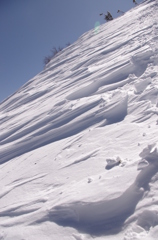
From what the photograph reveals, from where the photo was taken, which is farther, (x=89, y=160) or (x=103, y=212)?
(x=89, y=160)

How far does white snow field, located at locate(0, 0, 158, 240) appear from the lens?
4.26 ft

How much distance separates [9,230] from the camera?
4.79 ft

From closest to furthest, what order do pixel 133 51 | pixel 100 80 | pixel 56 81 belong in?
pixel 100 80
pixel 133 51
pixel 56 81

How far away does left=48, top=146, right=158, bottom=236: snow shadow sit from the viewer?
1253mm

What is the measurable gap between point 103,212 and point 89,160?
0.65 metres

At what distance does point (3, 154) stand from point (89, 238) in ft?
6.73

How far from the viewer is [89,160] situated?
1936 millimetres

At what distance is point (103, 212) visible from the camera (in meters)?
1.33

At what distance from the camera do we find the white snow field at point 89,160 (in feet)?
4.26

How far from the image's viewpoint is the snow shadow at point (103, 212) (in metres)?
1.25

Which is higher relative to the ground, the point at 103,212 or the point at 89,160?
the point at 89,160

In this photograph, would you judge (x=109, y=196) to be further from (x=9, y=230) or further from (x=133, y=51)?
(x=133, y=51)

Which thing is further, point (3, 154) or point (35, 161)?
point (3, 154)

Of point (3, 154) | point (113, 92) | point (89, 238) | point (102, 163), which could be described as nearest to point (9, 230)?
point (89, 238)
